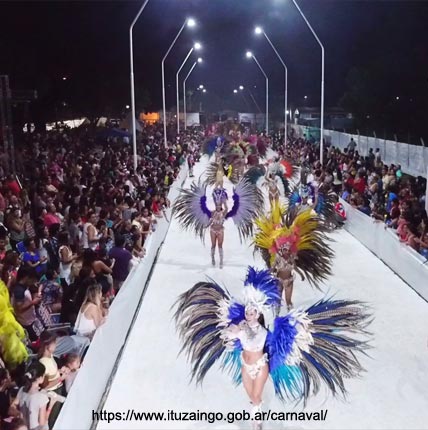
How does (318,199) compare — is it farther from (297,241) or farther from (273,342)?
(273,342)

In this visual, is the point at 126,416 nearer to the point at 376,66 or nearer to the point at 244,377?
the point at 244,377

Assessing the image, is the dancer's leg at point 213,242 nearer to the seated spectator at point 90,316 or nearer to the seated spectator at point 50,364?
the seated spectator at point 90,316

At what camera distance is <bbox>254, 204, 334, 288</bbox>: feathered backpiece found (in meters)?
9.64

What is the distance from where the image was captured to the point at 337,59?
61.9 meters

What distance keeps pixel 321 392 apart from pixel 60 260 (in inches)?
171

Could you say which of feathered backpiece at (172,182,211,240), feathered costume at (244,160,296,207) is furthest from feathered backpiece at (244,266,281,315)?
feathered costume at (244,160,296,207)

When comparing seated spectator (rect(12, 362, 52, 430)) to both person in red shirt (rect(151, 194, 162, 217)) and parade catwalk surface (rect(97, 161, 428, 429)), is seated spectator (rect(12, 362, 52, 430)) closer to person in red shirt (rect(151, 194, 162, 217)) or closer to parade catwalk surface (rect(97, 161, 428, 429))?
parade catwalk surface (rect(97, 161, 428, 429))

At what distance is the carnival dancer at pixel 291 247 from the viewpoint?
9.62 metres

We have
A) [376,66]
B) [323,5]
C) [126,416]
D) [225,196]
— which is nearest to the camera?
[126,416]

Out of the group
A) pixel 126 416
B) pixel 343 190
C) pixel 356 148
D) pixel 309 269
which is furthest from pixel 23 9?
pixel 126 416

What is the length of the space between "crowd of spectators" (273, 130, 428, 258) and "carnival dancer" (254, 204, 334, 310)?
2461 mm

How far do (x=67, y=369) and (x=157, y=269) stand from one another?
6872 millimetres

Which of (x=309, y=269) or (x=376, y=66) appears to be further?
(x=376, y=66)

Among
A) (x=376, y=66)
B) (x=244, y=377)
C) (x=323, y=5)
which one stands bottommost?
(x=244, y=377)
